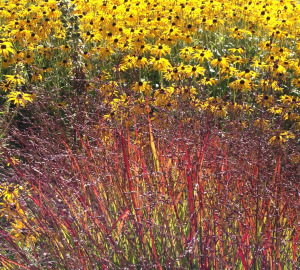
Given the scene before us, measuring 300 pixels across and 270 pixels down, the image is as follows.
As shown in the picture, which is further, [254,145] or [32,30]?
[32,30]

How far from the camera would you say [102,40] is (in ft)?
21.5

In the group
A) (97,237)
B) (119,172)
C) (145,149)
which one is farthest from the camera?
(145,149)

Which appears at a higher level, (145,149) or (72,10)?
(72,10)

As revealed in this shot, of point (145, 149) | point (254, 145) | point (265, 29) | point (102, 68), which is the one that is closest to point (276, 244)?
point (254, 145)

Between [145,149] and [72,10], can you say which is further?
[72,10]

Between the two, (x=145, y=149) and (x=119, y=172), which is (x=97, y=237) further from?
(x=145, y=149)

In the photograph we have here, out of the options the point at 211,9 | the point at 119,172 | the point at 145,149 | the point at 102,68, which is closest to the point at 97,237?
the point at 119,172

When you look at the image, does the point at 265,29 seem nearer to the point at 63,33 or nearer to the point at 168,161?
the point at 63,33

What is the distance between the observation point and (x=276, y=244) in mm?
2658

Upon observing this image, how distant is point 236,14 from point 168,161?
453 cm

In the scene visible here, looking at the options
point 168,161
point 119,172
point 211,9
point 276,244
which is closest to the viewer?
point 276,244

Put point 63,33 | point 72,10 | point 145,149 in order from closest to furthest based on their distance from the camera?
point 145,149
point 72,10
point 63,33

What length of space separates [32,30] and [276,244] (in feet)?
16.1

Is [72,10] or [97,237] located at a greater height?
[72,10]
